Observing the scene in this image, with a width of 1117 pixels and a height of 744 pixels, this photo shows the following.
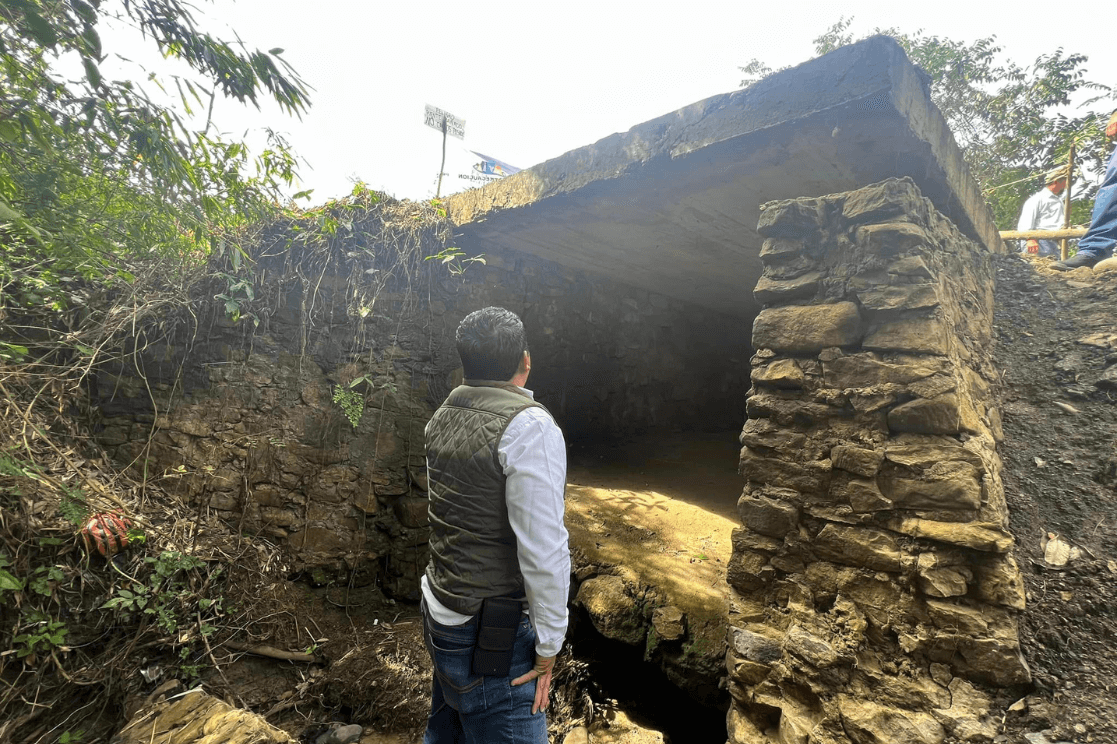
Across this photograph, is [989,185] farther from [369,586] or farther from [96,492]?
[96,492]

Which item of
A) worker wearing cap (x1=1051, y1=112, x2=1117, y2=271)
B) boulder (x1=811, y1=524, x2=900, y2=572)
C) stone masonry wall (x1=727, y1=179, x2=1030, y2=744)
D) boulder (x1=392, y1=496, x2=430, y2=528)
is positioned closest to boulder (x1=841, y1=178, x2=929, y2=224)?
stone masonry wall (x1=727, y1=179, x2=1030, y2=744)

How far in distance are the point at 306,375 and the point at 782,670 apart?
11.6ft

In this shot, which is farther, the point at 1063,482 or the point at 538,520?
the point at 1063,482

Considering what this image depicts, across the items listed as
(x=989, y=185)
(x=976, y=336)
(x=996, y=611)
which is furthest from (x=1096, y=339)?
(x=989, y=185)

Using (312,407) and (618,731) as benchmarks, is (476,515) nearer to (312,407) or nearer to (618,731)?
(618,731)

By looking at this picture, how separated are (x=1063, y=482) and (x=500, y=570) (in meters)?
2.34

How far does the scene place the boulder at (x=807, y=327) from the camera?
185 cm

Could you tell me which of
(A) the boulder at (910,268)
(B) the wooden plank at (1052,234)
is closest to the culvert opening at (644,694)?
(A) the boulder at (910,268)

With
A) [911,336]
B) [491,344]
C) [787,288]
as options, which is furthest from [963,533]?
[491,344]

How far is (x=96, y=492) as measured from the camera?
8.86 feet

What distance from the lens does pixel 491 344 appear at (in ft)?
4.83

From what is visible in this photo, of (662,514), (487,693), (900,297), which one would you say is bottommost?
(662,514)

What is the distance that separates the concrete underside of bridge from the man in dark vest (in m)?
1.73

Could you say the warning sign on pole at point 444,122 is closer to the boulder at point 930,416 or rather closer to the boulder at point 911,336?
the boulder at point 911,336
